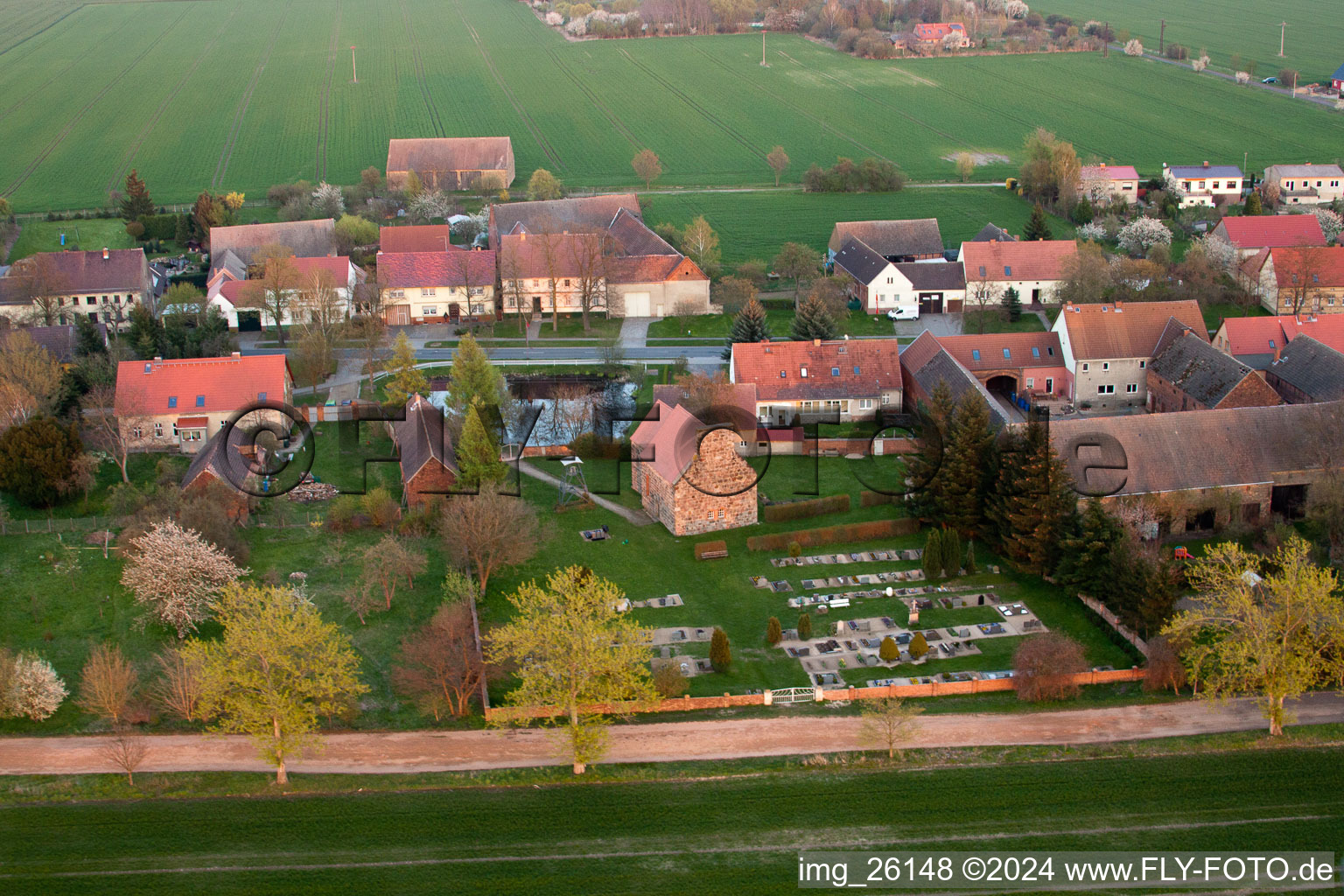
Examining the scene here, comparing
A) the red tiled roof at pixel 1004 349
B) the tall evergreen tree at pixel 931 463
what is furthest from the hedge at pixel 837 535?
the red tiled roof at pixel 1004 349

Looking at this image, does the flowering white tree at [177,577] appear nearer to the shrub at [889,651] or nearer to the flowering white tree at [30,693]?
the flowering white tree at [30,693]

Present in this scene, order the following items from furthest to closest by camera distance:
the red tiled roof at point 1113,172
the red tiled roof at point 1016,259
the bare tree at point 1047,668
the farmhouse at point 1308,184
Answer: the red tiled roof at point 1113,172 → the farmhouse at point 1308,184 → the red tiled roof at point 1016,259 → the bare tree at point 1047,668

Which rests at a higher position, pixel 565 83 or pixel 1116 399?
pixel 565 83

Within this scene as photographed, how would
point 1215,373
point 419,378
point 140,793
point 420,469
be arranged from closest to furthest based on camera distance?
point 140,793, point 420,469, point 1215,373, point 419,378

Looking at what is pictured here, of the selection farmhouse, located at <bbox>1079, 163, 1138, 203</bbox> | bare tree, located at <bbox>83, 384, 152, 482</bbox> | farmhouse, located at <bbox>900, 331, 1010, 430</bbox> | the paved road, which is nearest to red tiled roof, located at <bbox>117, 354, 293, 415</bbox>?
bare tree, located at <bbox>83, 384, 152, 482</bbox>

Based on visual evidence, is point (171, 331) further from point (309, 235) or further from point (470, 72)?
point (470, 72)

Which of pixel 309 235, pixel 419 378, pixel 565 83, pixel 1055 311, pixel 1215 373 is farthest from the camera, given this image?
pixel 565 83

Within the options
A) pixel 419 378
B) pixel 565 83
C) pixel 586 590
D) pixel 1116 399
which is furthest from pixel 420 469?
pixel 565 83

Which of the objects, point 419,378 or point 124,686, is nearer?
point 124,686
